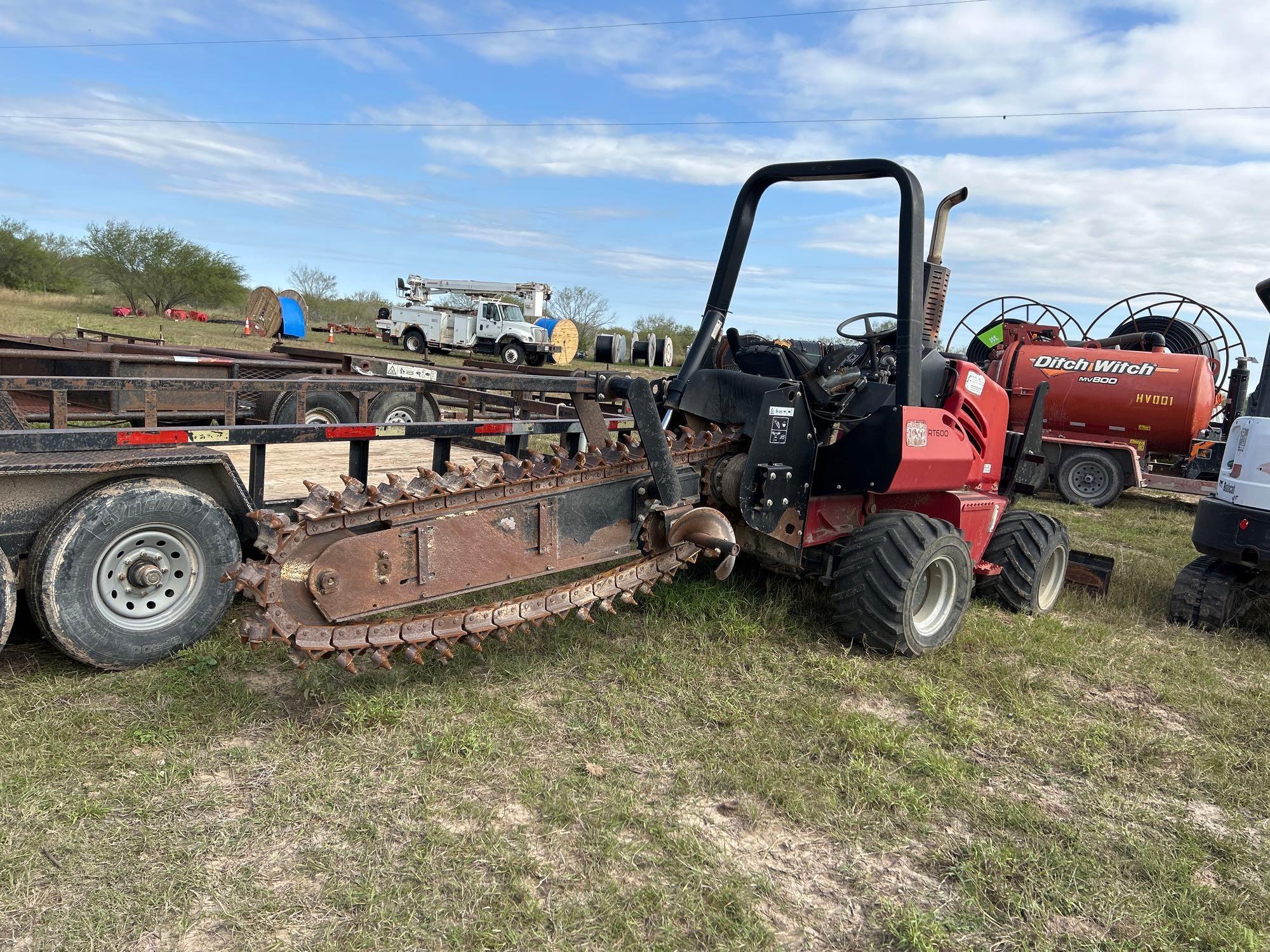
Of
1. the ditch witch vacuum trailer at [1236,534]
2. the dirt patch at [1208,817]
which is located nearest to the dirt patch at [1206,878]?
the dirt patch at [1208,817]

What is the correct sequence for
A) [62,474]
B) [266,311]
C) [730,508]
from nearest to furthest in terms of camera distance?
[62,474] < [730,508] < [266,311]

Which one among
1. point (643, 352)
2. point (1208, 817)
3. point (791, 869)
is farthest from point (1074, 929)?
point (643, 352)

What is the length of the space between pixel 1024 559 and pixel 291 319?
3023cm

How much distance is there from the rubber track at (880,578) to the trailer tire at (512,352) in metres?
28.3

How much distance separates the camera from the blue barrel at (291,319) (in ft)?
102

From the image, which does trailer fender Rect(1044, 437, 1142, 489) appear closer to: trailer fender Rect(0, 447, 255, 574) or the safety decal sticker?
the safety decal sticker

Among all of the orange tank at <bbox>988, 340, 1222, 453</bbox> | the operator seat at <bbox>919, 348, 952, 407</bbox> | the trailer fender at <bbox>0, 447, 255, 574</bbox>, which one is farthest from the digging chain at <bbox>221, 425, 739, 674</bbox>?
the orange tank at <bbox>988, 340, 1222, 453</bbox>

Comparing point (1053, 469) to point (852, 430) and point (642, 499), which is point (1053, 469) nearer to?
point (852, 430)

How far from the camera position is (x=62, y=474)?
11.4 feet

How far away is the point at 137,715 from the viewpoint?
3340 mm

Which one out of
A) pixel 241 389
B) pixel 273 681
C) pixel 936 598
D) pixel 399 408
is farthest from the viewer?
pixel 399 408

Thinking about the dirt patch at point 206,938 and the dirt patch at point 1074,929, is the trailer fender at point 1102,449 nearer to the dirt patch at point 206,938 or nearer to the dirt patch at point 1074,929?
the dirt patch at point 1074,929

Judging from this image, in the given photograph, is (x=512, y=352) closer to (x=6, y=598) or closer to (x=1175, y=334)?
(x=1175, y=334)

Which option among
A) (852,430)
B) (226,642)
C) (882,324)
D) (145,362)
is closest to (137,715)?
(226,642)
